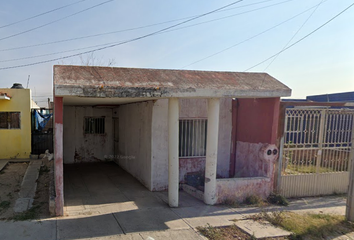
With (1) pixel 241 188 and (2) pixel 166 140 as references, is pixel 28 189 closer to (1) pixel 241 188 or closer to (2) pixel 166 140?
(2) pixel 166 140

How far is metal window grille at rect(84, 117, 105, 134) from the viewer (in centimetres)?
1145

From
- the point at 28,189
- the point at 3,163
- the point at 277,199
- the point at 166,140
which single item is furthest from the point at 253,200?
the point at 3,163

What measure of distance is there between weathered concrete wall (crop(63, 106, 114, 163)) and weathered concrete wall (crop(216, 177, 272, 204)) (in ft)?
21.9

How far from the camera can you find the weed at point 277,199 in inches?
266

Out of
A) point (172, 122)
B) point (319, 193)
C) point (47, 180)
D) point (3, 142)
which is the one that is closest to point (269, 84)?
point (172, 122)

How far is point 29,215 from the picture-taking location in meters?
5.25

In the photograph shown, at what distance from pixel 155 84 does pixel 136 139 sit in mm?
3453

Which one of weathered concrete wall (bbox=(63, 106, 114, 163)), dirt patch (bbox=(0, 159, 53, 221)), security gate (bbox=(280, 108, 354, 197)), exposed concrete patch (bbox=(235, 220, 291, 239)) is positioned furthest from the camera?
weathered concrete wall (bbox=(63, 106, 114, 163))

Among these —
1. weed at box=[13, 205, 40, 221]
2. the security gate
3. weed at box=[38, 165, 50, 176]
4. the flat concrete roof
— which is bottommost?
weed at box=[38, 165, 50, 176]

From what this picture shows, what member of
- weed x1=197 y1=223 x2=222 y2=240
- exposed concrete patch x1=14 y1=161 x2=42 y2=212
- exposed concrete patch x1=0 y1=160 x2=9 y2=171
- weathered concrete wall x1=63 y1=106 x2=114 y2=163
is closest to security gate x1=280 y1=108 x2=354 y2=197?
weed x1=197 y1=223 x2=222 y2=240

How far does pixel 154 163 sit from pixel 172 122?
1976mm

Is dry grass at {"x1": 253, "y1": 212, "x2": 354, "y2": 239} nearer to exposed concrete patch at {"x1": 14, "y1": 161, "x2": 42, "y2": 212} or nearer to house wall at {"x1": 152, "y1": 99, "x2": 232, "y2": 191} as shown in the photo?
house wall at {"x1": 152, "y1": 99, "x2": 232, "y2": 191}

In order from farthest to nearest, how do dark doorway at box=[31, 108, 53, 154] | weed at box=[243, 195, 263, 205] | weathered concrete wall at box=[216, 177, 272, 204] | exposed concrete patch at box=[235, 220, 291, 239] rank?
dark doorway at box=[31, 108, 53, 154] < weed at box=[243, 195, 263, 205] < weathered concrete wall at box=[216, 177, 272, 204] < exposed concrete patch at box=[235, 220, 291, 239]

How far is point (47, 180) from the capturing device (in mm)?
8062
